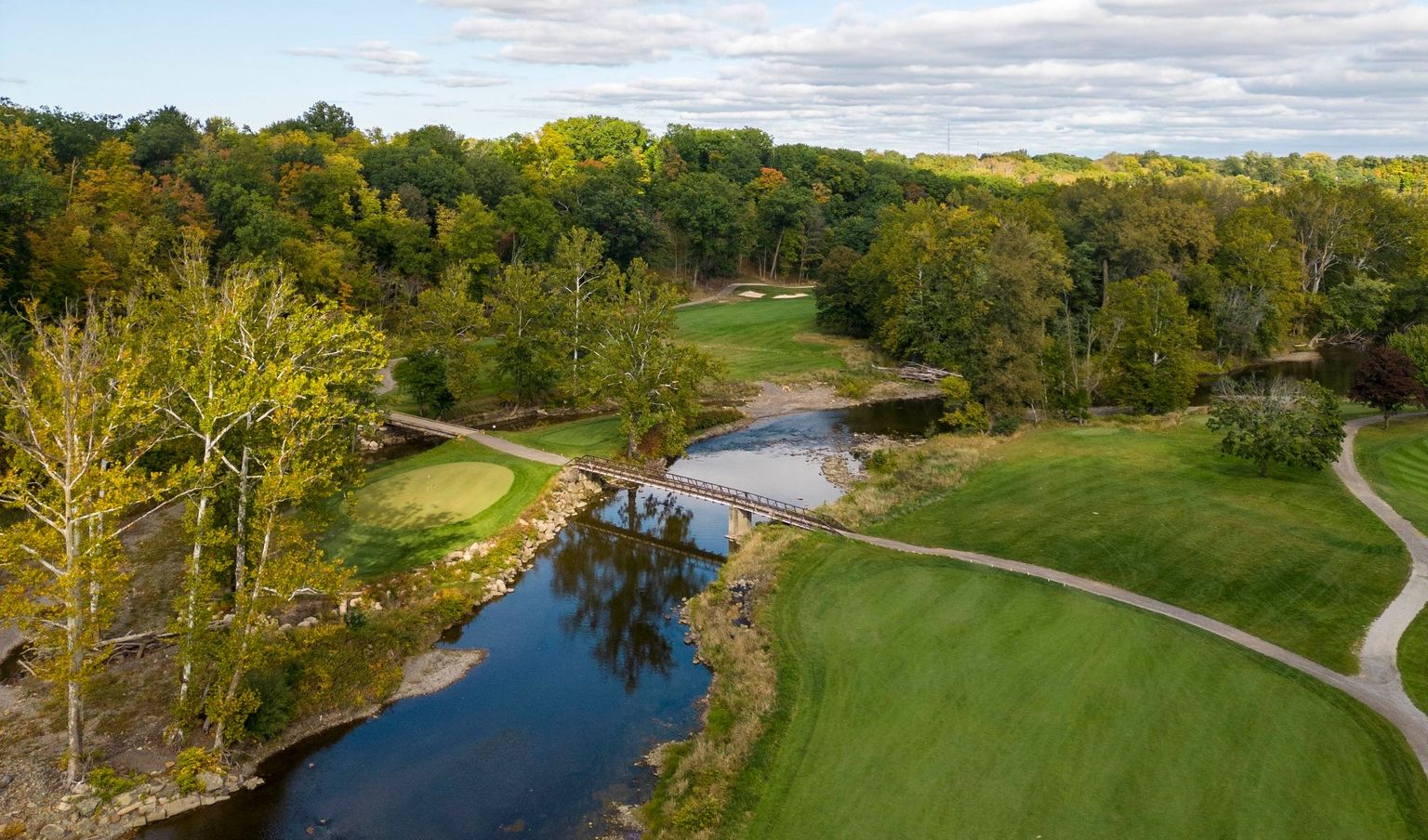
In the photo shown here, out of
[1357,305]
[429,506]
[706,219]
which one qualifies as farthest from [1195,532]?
[706,219]

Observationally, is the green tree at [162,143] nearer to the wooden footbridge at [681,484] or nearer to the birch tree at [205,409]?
the wooden footbridge at [681,484]

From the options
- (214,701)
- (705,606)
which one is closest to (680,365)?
(705,606)

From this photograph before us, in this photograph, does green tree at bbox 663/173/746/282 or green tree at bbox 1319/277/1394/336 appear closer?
green tree at bbox 1319/277/1394/336

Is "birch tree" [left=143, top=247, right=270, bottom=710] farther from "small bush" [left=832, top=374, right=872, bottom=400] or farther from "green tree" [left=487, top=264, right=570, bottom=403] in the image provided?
"small bush" [left=832, top=374, right=872, bottom=400]

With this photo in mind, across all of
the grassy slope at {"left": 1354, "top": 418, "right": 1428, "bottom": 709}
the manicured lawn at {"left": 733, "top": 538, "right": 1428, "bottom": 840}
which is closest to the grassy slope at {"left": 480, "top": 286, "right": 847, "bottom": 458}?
the manicured lawn at {"left": 733, "top": 538, "right": 1428, "bottom": 840}

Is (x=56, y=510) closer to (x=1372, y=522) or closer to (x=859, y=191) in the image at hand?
(x=1372, y=522)

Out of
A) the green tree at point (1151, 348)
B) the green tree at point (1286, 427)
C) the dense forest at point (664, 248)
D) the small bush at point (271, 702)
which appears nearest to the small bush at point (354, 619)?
the small bush at point (271, 702)
